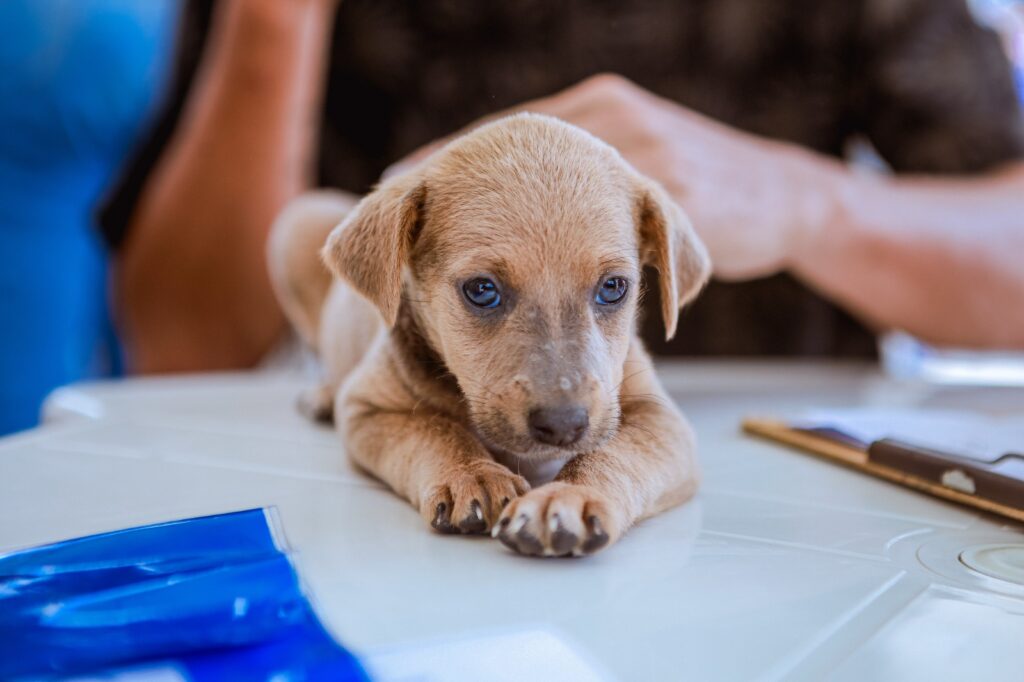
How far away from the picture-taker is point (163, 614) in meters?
0.80

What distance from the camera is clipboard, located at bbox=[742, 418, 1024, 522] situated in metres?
1.29

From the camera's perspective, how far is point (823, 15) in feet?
8.47

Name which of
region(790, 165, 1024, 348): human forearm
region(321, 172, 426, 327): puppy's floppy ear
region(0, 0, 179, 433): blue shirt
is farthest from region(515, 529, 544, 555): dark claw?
region(0, 0, 179, 433): blue shirt

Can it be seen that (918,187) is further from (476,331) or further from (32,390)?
(32,390)

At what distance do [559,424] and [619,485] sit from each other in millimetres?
144

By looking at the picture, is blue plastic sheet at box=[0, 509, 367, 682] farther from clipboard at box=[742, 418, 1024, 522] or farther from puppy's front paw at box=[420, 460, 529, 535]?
clipboard at box=[742, 418, 1024, 522]

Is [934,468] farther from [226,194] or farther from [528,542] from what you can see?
[226,194]

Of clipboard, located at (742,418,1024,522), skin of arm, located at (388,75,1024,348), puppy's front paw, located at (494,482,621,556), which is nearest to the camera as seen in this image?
puppy's front paw, located at (494,482,621,556)

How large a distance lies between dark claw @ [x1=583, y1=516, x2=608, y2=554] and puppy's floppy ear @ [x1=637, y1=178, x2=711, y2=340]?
0.53 meters

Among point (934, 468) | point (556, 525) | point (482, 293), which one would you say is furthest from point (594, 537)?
point (934, 468)

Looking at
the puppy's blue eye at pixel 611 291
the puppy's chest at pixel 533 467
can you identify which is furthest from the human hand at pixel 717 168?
the puppy's chest at pixel 533 467

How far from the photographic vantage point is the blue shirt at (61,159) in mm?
2678

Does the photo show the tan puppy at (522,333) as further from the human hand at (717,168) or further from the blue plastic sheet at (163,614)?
the blue plastic sheet at (163,614)

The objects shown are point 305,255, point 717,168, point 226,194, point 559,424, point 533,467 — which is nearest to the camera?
point 559,424
